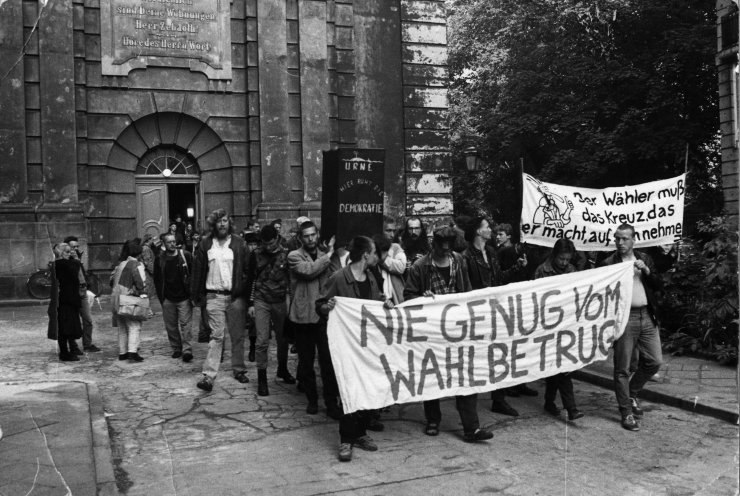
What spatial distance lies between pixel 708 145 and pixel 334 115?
13.4m

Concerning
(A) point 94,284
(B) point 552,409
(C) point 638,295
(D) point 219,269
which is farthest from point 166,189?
(C) point 638,295

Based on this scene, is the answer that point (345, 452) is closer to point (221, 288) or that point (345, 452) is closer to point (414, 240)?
point (221, 288)

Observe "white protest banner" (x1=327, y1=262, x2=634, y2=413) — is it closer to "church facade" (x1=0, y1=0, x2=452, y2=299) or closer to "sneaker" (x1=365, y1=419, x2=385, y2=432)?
"sneaker" (x1=365, y1=419, x2=385, y2=432)

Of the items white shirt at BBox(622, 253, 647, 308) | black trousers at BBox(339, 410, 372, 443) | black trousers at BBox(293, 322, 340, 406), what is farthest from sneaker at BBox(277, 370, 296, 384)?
white shirt at BBox(622, 253, 647, 308)

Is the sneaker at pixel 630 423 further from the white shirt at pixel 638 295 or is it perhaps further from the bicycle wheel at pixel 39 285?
the bicycle wheel at pixel 39 285

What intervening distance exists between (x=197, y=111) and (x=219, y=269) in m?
10.2

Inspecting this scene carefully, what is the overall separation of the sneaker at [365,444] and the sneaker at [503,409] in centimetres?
171

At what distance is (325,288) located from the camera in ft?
24.3

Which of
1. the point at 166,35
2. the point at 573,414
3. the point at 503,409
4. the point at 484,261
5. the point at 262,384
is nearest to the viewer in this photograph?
the point at 573,414

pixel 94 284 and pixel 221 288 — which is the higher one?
pixel 221 288

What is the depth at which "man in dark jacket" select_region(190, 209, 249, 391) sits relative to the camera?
924 cm

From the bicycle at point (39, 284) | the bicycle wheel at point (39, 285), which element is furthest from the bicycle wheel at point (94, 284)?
the bicycle wheel at point (39, 285)

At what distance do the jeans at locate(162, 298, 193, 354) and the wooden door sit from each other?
8.09 meters

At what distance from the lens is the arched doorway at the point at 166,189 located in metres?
18.9
